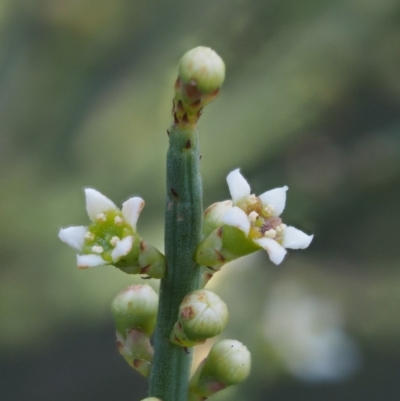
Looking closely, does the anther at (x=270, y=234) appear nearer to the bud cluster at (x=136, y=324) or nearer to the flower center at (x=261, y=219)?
the flower center at (x=261, y=219)

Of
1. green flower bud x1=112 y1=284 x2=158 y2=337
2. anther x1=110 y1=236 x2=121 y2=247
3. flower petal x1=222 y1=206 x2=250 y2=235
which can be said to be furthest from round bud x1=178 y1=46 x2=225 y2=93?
green flower bud x1=112 y1=284 x2=158 y2=337

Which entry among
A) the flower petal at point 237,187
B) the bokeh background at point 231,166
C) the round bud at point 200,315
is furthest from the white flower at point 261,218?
the bokeh background at point 231,166

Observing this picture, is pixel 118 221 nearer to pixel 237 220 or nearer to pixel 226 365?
pixel 237 220

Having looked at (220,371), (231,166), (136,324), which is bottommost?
(220,371)

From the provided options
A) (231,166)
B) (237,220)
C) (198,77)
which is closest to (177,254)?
(237,220)

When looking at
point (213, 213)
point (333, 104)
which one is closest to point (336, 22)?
point (333, 104)

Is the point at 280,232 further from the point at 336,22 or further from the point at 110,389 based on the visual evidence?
the point at 336,22
